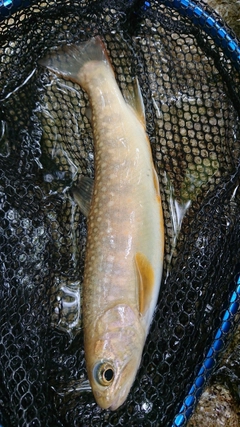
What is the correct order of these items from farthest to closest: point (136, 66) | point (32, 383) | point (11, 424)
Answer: point (136, 66) < point (32, 383) < point (11, 424)

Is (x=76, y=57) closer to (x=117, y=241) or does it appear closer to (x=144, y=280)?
(x=117, y=241)

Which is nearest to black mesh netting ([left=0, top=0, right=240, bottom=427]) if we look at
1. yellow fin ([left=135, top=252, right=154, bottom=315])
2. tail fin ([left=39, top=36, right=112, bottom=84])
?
tail fin ([left=39, top=36, right=112, bottom=84])

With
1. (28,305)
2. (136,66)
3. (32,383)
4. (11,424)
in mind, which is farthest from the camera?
(136,66)

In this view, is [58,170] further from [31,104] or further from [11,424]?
[11,424]

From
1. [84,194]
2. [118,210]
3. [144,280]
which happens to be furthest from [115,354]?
[84,194]

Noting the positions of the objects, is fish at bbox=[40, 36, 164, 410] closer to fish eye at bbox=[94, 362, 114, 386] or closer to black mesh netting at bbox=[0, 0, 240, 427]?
fish eye at bbox=[94, 362, 114, 386]

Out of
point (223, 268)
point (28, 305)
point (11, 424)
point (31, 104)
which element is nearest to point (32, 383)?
point (11, 424)
